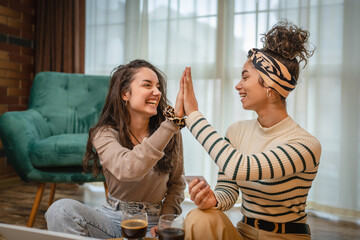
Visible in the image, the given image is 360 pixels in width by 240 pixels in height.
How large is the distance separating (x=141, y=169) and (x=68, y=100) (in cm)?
172

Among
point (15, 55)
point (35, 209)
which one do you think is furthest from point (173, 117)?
point (15, 55)

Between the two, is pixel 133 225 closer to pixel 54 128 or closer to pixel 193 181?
pixel 193 181

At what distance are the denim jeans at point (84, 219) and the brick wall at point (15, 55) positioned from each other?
250 cm

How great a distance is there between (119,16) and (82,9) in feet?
1.31

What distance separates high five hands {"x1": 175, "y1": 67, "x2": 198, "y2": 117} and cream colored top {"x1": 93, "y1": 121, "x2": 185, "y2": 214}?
7 centimetres

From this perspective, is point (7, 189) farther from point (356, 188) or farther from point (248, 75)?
point (356, 188)

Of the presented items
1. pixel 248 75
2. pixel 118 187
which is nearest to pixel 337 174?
pixel 248 75

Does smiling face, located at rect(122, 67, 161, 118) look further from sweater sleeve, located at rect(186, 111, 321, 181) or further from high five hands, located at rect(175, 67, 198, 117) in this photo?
sweater sleeve, located at rect(186, 111, 321, 181)

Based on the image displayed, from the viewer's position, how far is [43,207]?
265 centimetres

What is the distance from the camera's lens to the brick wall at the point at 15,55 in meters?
3.36

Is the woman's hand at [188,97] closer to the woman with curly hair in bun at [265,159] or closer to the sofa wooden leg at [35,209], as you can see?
the woman with curly hair in bun at [265,159]

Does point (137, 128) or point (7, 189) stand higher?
point (137, 128)

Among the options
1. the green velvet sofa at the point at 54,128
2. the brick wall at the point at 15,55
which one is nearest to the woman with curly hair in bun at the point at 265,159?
the green velvet sofa at the point at 54,128

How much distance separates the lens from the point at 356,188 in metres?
2.56
